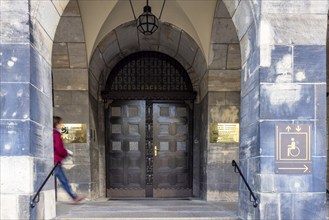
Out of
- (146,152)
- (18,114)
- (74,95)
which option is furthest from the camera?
(146,152)

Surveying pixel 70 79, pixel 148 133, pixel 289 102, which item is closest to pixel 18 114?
pixel 289 102

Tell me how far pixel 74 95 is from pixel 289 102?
5.52 metres

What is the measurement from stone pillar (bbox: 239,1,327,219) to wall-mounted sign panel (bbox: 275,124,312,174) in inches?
0.6

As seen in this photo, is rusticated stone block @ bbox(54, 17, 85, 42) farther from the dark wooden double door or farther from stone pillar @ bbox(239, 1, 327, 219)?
stone pillar @ bbox(239, 1, 327, 219)

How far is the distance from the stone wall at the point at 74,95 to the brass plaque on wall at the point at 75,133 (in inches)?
3.4

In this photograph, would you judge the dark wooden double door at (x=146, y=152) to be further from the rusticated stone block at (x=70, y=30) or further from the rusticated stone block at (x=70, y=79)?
the rusticated stone block at (x=70, y=30)

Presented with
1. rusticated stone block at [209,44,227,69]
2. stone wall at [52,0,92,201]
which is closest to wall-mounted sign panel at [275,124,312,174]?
rusticated stone block at [209,44,227,69]

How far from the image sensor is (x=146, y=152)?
11.2 m

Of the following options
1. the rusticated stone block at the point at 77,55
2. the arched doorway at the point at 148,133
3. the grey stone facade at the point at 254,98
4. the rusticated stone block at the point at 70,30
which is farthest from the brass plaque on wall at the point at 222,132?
the rusticated stone block at the point at 70,30

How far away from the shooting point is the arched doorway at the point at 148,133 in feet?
36.6

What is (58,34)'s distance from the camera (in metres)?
8.74

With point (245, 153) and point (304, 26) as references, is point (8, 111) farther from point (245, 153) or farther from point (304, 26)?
point (304, 26)

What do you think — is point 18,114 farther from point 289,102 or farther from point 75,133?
point 75,133

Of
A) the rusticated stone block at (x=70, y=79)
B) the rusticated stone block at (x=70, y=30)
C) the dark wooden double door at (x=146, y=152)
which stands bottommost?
the dark wooden double door at (x=146, y=152)
